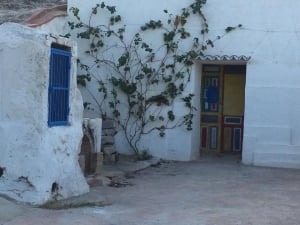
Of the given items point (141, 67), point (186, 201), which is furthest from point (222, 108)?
point (186, 201)

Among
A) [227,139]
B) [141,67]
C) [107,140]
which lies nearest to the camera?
[107,140]

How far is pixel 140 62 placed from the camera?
13.7 m

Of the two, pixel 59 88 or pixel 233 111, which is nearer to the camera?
pixel 59 88

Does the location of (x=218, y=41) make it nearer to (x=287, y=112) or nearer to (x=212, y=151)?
(x=287, y=112)

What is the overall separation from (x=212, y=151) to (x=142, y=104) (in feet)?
8.31

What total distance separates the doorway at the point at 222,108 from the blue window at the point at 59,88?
21.0 feet

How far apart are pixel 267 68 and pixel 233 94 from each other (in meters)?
2.06

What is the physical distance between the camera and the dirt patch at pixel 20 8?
41.8 feet

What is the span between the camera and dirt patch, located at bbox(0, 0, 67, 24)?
12.7 metres

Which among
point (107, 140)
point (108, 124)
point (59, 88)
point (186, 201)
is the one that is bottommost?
point (186, 201)

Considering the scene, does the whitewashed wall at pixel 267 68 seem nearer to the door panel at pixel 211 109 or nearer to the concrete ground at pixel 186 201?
the concrete ground at pixel 186 201

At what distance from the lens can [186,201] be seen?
880cm

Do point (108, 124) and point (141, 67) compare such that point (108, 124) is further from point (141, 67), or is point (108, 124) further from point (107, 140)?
point (141, 67)

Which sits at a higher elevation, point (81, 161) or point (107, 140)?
point (107, 140)
